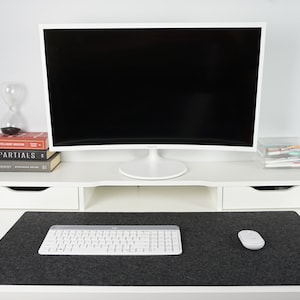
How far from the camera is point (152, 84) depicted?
6.16ft

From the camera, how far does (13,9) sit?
208 cm

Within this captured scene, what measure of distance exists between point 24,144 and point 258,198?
116cm

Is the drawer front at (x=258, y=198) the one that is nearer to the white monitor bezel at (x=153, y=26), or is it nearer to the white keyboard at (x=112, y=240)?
the white monitor bezel at (x=153, y=26)

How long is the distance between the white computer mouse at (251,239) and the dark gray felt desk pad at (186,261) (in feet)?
0.05

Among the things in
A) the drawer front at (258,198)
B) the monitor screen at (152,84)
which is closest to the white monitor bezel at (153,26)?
the monitor screen at (152,84)

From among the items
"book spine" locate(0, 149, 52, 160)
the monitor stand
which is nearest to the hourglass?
"book spine" locate(0, 149, 52, 160)

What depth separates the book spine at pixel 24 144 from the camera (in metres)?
1.98

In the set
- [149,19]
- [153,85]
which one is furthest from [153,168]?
[149,19]

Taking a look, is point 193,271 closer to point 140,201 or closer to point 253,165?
point 140,201

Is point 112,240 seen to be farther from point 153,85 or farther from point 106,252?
point 153,85

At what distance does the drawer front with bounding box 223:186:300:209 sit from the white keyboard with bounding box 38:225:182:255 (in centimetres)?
70

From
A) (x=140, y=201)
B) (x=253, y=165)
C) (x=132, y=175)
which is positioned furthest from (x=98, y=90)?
(x=253, y=165)

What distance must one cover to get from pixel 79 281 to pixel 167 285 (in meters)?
0.21

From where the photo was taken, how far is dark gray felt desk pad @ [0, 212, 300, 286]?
96 cm
